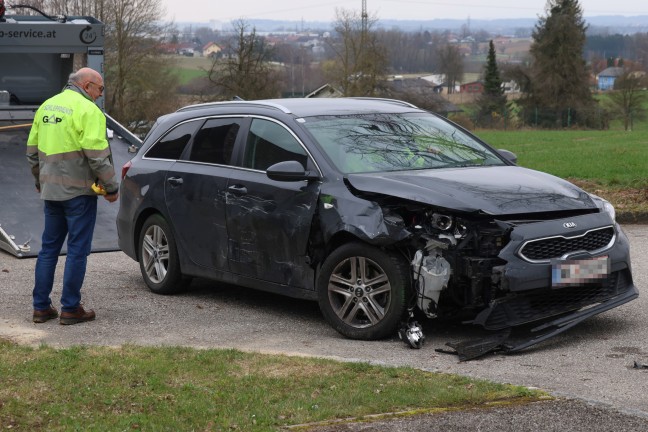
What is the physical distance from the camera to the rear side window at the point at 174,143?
924 centimetres

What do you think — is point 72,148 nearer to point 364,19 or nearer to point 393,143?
point 393,143

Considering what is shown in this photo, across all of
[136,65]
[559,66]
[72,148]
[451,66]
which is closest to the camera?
[72,148]

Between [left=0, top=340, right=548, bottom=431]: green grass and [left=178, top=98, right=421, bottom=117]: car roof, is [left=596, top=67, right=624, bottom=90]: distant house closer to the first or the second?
[left=178, top=98, right=421, bottom=117]: car roof

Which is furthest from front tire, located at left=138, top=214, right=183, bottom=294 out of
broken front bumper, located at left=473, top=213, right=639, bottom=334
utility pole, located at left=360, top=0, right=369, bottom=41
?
utility pole, located at left=360, top=0, right=369, bottom=41

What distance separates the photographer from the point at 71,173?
A: 8.00 meters

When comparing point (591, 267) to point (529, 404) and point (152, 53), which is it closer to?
point (529, 404)

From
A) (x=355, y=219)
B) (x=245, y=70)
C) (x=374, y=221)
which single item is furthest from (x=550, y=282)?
(x=245, y=70)

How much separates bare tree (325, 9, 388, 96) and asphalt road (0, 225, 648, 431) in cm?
5808

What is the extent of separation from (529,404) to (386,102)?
4.15 metres

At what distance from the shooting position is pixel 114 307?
893 cm

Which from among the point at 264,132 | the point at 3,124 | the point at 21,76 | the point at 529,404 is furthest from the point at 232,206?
the point at 21,76

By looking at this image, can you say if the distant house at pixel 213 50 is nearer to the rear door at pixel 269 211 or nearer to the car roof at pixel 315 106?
the car roof at pixel 315 106

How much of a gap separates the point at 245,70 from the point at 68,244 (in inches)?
2093

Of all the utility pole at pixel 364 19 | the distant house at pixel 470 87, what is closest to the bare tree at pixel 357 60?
the utility pole at pixel 364 19
